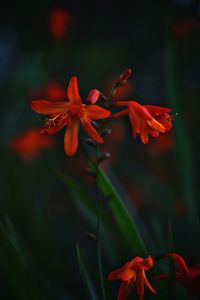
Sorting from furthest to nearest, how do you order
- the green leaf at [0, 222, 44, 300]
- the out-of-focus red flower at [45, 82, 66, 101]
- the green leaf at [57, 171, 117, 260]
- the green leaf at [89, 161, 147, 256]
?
the out-of-focus red flower at [45, 82, 66, 101], the green leaf at [57, 171, 117, 260], the green leaf at [89, 161, 147, 256], the green leaf at [0, 222, 44, 300]

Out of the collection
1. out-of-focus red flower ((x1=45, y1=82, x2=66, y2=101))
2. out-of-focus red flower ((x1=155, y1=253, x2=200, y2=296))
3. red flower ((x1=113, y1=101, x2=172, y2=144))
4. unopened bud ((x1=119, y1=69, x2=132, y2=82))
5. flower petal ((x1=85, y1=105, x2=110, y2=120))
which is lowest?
out-of-focus red flower ((x1=155, y1=253, x2=200, y2=296))

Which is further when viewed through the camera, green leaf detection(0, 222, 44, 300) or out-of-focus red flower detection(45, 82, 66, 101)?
out-of-focus red flower detection(45, 82, 66, 101)

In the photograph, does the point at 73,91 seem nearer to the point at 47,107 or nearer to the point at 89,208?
the point at 47,107

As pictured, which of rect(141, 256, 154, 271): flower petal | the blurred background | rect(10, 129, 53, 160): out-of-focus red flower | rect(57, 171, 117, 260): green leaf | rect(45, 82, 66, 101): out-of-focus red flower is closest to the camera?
rect(141, 256, 154, 271): flower petal

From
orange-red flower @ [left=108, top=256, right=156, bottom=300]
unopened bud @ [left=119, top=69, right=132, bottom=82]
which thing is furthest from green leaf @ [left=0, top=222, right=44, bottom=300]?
unopened bud @ [left=119, top=69, right=132, bottom=82]

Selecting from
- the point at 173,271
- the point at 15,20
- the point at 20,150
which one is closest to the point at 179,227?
the point at 20,150

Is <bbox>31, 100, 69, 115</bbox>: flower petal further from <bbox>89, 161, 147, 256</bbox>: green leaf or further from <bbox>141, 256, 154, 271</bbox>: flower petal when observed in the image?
<bbox>141, 256, 154, 271</bbox>: flower petal
